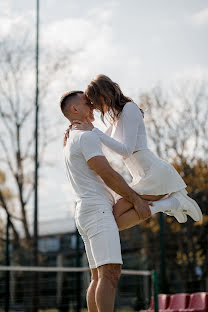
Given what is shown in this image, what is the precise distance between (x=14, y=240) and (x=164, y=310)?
8442 mm

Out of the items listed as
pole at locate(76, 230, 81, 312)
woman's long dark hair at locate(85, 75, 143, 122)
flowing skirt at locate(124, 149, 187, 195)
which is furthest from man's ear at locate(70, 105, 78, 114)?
pole at locate(76, 230, 81, 312)

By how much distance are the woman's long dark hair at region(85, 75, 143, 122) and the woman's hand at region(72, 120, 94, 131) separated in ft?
0.42

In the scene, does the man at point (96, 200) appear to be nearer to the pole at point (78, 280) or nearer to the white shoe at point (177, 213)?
the white shoe at point (177, 213)

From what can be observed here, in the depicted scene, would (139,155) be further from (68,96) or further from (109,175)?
(68,96)

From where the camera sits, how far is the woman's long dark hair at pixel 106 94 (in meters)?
4.33

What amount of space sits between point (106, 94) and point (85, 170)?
0.54 m

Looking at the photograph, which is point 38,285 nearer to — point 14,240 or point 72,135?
point 14,240

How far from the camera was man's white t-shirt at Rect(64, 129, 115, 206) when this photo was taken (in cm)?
420

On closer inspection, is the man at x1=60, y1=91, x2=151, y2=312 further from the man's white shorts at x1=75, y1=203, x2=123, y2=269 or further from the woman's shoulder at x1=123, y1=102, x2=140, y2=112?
the woman's shoulder at x1=123, y1=102, x2=140, y2=112

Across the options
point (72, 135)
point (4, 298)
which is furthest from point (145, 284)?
point (72, 135)

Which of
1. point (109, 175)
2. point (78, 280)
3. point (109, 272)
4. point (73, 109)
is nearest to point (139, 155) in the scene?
point (109, 175)

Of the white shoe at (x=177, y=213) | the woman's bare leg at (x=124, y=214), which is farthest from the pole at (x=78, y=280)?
the woman's bare leg at (x=124, y=214)

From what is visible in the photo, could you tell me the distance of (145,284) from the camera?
14.4 meters

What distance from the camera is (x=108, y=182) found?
4199 millimetres
